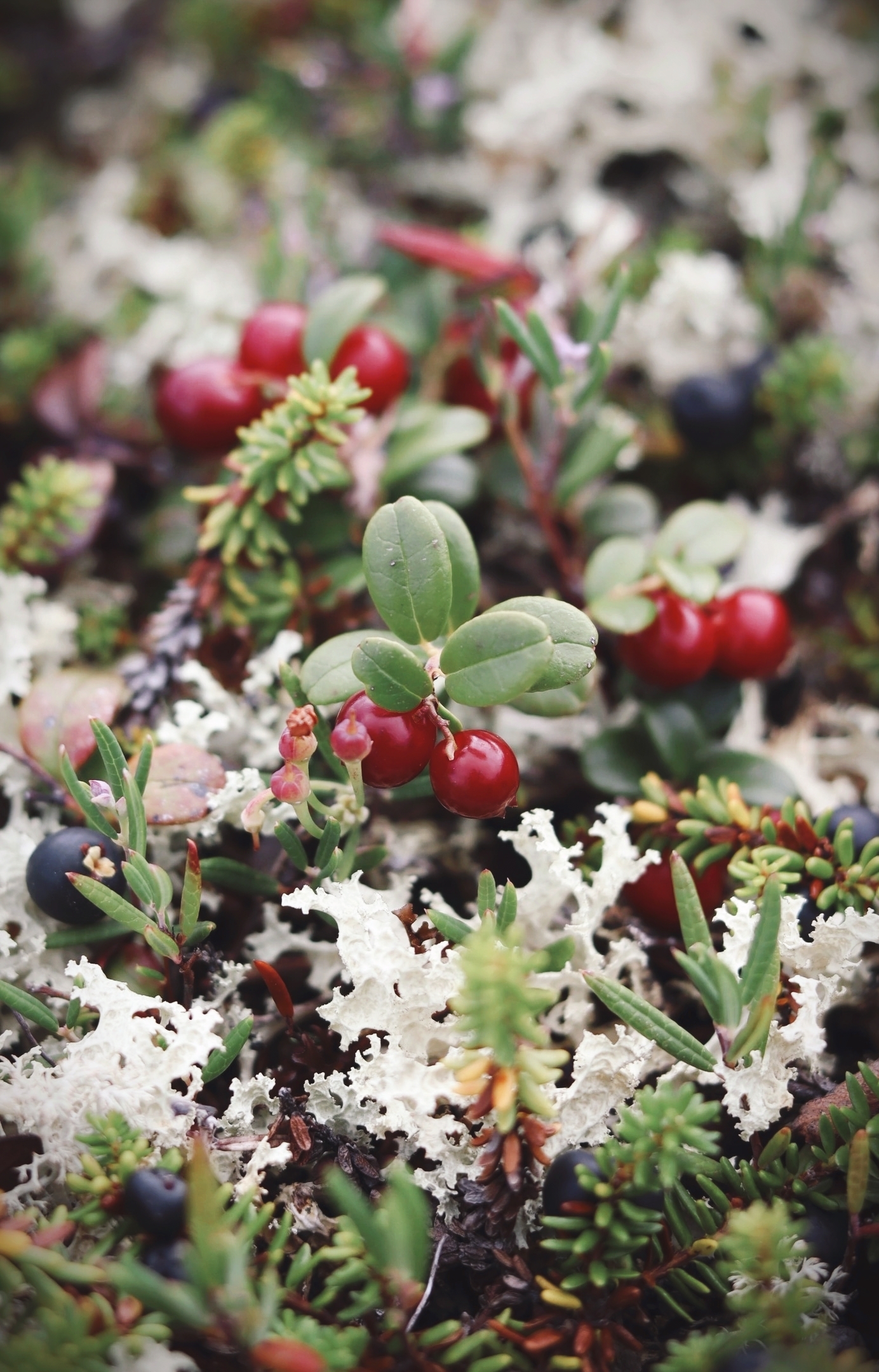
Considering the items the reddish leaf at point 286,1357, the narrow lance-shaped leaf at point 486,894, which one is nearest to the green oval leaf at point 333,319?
the narrow lance-shaped leaf at point 486,894

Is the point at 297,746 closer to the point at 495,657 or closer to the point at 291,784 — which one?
the point at 291,784

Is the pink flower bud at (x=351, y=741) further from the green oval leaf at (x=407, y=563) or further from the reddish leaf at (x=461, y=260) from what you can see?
the reddish leaf at (x=461, y=260)

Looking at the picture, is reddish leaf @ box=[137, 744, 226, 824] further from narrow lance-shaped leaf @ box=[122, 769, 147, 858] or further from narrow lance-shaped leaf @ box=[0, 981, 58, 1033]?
narrow lance-shaped leaf @ box=[0, 981, 58, 1033]

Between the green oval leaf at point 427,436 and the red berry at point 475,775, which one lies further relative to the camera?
the green oval leaf at point 427,436

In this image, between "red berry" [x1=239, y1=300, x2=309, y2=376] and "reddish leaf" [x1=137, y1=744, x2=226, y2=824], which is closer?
"reddish leaf" [x1=137, y1=744, x2=226, y2=824]

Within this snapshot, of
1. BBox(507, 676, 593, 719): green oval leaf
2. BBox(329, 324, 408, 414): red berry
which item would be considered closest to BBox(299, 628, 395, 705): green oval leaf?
BBox(507, 676, 593, 719): green oval leaf

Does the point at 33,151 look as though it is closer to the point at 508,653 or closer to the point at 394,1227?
the point at 508,653
